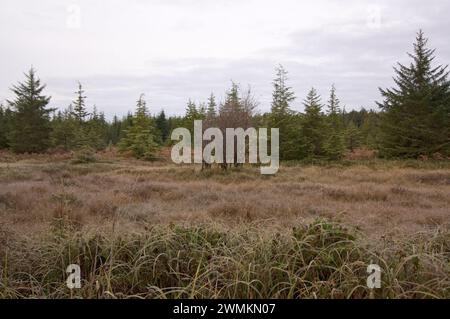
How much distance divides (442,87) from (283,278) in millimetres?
30007

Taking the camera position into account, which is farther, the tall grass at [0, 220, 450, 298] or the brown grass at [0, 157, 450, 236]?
the brown grass at [0, 157, 450, 236]

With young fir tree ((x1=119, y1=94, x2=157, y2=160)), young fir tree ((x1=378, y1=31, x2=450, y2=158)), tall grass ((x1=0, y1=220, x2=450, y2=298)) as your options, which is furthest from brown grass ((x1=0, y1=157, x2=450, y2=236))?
young fir tree ((x1=119, y1=94, x2=157, y2=160))

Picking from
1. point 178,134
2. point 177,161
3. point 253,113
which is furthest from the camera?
point 178,134

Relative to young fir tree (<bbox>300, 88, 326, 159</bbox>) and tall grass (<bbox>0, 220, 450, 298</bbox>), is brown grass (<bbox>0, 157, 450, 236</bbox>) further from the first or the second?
young fir tree (<bbox>300, 88, 326, 159</bbox>)

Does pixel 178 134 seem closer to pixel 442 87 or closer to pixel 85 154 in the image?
pixel 85 154

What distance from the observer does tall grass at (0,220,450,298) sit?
10.4 ft

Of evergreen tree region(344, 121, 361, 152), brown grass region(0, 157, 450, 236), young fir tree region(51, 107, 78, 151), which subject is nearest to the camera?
brown grass region(0, 157, 450, 236)

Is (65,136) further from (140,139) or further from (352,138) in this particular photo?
(352,138)

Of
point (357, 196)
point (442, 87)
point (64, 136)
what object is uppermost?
point (442, 87)

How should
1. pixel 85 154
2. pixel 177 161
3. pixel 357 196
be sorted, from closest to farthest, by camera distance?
pixel 357 196, pixel 85 154, pixel 177 161

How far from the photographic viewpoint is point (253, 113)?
22250 mm

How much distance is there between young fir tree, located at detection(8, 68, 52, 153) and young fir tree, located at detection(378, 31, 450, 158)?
29.4 meters

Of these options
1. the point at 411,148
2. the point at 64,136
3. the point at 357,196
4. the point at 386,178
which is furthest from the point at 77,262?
the point at 64,136
